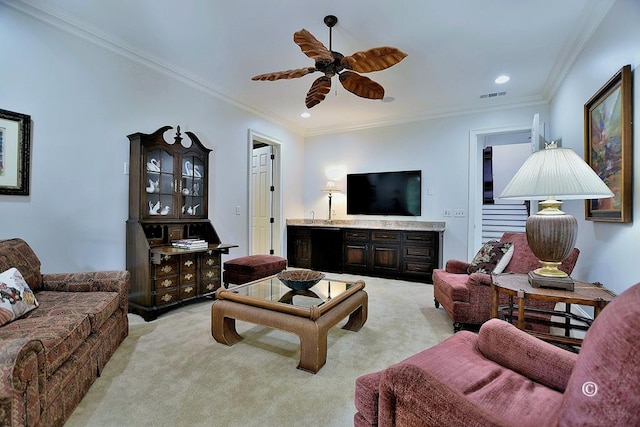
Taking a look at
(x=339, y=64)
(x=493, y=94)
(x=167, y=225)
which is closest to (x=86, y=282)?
(x=167, y=225)

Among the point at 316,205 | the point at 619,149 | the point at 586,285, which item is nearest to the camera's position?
the point at 586,285

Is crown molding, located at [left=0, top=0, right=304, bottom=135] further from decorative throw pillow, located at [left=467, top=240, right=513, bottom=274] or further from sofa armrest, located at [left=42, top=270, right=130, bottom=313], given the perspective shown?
decorative throw pillow, located at [left=467, top=240, right=513, bottom=274]

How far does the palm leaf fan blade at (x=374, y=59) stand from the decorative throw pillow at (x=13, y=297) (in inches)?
105

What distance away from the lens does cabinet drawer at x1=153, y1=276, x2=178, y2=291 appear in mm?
2857

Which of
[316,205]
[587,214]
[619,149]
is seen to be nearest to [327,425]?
[619,149]

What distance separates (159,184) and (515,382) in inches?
135

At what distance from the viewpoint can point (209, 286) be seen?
133 inches

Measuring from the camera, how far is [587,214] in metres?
2.61

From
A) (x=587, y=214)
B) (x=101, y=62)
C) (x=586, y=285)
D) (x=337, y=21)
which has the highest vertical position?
(x=337, y=21)

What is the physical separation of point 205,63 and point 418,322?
359cm

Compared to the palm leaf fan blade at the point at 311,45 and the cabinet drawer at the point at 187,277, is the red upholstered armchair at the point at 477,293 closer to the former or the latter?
the palm leaf fan blade at the point at 311,45

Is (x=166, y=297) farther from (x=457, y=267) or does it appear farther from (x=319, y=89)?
(x=457, y=267)

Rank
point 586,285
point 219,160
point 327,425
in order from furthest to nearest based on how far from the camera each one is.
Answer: point 219,160
point 586,285
point 327,425

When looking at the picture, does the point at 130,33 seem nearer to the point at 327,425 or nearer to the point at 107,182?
the point at 107,182
